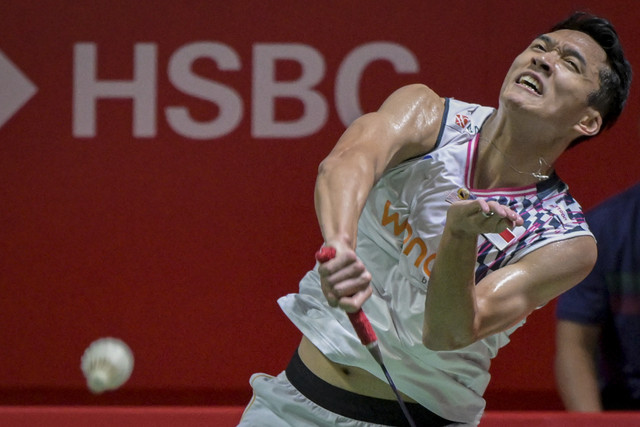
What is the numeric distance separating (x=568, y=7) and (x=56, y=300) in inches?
62.8

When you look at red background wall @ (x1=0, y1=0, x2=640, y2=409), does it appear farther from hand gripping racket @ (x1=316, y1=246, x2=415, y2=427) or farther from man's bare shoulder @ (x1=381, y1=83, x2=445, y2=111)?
hand gripping racket @ (x1=316, y1=246, x2=415, y2=427)

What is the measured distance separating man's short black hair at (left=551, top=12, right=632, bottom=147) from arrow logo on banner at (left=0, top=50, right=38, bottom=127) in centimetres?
156

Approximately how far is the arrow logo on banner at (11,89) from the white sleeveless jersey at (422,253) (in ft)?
4.65

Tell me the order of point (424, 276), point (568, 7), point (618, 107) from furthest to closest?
point (568, 7), point (618, 107), point (424, 276)

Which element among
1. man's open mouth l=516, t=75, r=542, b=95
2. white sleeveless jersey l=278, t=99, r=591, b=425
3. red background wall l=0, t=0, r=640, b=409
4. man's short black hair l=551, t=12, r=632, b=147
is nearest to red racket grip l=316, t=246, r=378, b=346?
white sleeveless jersey l=278, t=99, r=591, b=425

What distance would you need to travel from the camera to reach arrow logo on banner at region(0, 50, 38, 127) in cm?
298

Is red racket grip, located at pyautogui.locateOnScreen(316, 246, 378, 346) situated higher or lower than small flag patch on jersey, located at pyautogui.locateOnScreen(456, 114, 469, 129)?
lower

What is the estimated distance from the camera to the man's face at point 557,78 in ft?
6.21

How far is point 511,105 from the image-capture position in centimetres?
188

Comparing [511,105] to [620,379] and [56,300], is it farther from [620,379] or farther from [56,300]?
[56,300]

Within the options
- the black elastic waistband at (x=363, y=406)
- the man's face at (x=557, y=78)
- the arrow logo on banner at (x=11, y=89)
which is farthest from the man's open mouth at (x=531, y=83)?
the arrow logo on banner at (x=11, y=89)

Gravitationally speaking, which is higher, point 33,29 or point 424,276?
point 33,29

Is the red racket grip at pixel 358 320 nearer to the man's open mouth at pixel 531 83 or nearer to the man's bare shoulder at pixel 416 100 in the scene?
the man's bare shoulder at pixel 416 100

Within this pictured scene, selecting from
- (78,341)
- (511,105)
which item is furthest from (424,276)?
(78,341)
